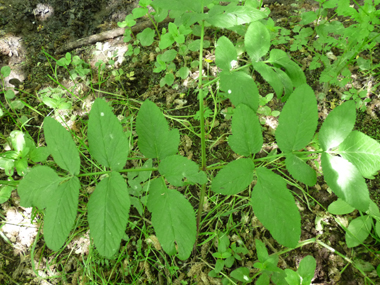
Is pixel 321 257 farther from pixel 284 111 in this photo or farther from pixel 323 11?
pixel 323 11

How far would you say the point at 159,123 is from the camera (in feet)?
3.92

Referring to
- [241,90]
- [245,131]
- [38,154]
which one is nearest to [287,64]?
[241,90]

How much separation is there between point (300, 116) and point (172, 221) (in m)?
0.76

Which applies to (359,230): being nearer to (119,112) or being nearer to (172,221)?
(172,221)

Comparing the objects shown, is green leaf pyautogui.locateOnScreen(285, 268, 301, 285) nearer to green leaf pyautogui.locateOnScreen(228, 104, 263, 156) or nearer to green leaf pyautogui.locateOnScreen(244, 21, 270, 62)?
green leaf pyautogui.locateOnScreen(228, 104, 263, 156)

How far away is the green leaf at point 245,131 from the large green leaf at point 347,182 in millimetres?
344

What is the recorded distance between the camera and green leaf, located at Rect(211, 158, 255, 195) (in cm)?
112

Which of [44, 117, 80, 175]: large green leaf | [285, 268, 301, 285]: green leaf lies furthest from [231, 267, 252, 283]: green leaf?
[44, 117, 80, 175]: large green leaf

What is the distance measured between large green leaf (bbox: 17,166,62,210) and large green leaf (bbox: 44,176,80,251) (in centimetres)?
5

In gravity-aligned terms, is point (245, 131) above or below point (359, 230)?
above

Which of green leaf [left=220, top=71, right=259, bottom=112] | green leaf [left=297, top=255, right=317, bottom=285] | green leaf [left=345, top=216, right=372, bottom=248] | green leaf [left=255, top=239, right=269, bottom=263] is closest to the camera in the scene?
green leaf [left=220, top=71, right=259, bottom=112]

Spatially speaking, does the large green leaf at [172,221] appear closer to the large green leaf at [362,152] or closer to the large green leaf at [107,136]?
the large green leaf at [107,136]

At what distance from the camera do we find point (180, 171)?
3.78 ft

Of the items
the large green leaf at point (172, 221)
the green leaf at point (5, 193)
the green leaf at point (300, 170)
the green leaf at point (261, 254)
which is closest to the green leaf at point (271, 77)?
the green leaf at point (300, 170)
